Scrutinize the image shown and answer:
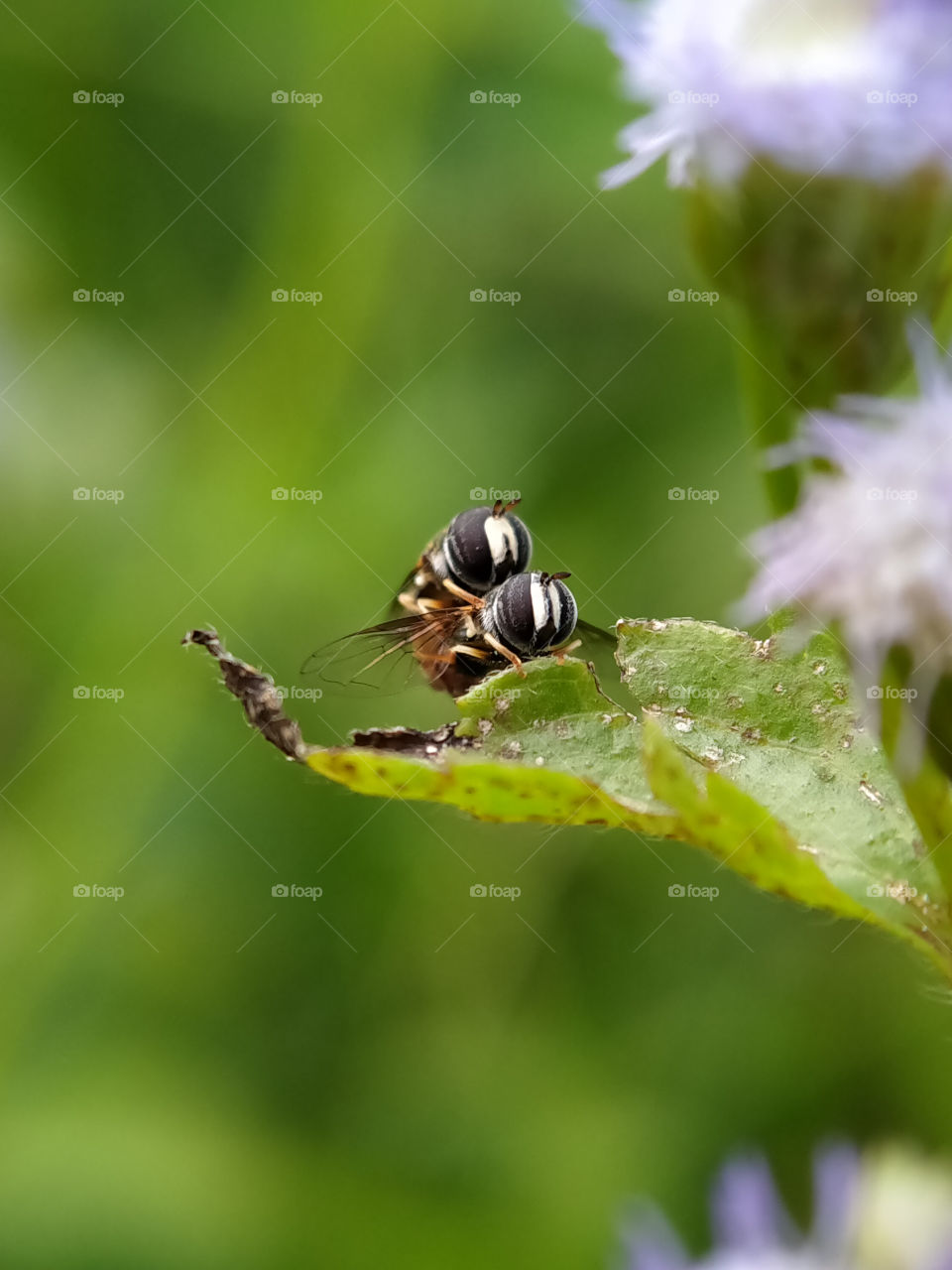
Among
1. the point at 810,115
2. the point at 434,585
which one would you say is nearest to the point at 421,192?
the point at 434,585

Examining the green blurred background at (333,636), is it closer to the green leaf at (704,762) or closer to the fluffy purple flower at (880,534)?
the green leaf at (704,762)

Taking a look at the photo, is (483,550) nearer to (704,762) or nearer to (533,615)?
(533,615)

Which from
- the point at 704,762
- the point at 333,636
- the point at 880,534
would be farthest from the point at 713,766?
the point at 333,636

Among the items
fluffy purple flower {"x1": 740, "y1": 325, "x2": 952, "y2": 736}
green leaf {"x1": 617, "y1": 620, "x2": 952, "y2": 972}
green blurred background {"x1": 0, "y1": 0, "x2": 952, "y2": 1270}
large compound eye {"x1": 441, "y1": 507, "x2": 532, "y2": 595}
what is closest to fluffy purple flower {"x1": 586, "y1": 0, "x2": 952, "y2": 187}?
fluffy purple flower {"x1": 740, "y1": 325, "x2": 952, "y2": 736}

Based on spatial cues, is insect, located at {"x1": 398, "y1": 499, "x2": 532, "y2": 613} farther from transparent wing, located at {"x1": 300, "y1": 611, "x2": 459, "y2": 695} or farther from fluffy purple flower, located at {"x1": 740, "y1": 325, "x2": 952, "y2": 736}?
fluffy purple flower, located at {"x1": 740, "y1": 325, "x2": 952, "y2": 736}

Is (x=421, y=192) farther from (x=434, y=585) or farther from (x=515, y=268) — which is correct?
(x=434, y=585)

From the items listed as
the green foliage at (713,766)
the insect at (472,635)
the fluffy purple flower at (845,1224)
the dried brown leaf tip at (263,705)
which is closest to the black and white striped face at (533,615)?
the insect at (472,635)
